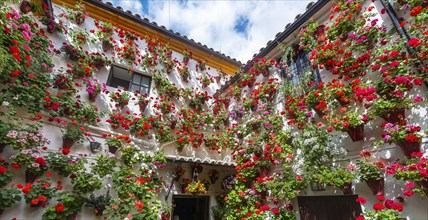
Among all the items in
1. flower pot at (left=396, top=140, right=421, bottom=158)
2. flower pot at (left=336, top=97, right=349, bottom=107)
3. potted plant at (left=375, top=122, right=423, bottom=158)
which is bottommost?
flower pot at (left=396, top=140, right=421, bottom=158)

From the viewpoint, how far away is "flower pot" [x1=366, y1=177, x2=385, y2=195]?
3.22 metres

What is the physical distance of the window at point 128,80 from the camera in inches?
262

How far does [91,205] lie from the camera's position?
14.8 ft

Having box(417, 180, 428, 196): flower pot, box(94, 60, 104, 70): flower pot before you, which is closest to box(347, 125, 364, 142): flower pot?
box(417, 180, 428, 196): flower pot

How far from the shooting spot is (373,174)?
3.23 m

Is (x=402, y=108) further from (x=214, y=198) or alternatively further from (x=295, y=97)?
(x=214, y=198)

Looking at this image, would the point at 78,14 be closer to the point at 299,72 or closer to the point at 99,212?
the point at 99,212

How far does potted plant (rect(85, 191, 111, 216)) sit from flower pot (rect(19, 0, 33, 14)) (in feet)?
16.1

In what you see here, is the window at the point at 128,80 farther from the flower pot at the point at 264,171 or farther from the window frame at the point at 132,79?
the flower pot at the point at 264,171

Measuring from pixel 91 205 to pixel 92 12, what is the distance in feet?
19.7

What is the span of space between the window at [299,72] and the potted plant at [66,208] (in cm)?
575

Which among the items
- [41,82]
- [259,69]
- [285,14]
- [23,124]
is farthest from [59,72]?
[285,14]

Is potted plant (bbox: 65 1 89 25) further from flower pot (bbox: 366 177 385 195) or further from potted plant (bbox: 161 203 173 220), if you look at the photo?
flower pot (bbox: 366 177 385 195)

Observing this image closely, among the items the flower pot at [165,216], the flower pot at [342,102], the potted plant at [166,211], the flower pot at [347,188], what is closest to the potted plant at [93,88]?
the potted plant at [166,211]
